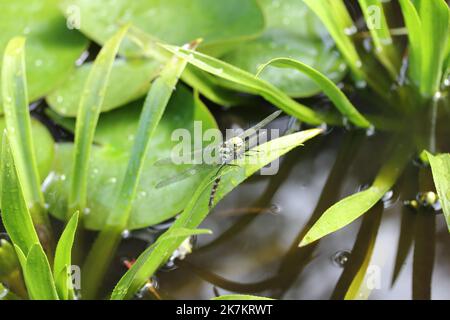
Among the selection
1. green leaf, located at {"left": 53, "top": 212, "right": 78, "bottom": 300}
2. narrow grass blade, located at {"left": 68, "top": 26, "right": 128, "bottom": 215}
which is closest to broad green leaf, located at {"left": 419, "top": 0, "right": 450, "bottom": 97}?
narrow grass blade, located at {"left": 68, "top": 26, "right": 128, "bottom": 215}

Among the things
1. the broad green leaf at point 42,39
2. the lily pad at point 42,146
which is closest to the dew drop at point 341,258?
the lily pad at point 42,146

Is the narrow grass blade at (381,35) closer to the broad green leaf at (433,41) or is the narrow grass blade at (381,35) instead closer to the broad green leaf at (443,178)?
the broad green leaf at (433,41)

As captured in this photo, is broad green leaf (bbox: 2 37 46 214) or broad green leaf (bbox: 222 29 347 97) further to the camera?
broad green leaf (bbox: 222 29 347 97)

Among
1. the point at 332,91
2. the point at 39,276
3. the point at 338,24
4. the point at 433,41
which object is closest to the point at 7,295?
the point at 39,276

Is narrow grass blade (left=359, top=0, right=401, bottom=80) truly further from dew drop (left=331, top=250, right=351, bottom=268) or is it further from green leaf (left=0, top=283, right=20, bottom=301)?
green leaf (left=0, top=283, right=20, bottom=301)
